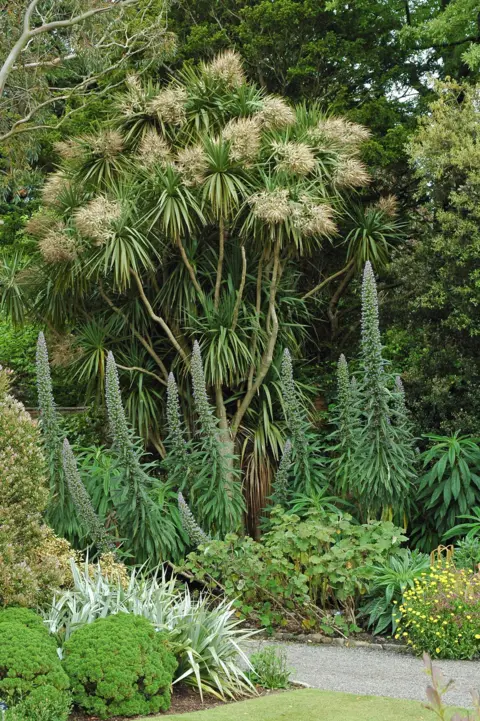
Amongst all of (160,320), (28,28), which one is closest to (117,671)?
(160,320)

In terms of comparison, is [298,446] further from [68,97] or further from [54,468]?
[68,97]

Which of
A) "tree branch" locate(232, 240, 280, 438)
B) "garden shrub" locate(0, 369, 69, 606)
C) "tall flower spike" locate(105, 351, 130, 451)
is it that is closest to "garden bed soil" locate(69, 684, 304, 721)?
"garden shrub" locate(0, 369, 69, 606)

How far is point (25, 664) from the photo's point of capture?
497cm

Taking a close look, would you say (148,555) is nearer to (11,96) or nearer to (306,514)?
(306,514)

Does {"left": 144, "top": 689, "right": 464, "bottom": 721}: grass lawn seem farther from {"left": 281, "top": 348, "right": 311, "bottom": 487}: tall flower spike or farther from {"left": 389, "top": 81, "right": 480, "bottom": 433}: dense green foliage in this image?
{"left": 389, "top": 81, "right": 480, "bottom": 433}: dense green foliage

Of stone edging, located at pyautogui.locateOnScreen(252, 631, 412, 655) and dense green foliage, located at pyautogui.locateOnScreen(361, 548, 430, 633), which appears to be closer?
stone edging, located at pyautogui.locateOnScreen(252, 631, 412, 655)

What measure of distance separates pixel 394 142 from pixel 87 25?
5511 millimetres

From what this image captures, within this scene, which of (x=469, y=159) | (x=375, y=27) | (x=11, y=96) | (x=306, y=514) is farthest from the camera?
(x=11, y=96)

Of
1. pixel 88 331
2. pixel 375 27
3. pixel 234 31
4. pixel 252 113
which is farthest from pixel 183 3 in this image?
pixel 88 331

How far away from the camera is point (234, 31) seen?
45.6 ft

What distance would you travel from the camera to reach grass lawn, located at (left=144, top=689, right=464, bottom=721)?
201 inches

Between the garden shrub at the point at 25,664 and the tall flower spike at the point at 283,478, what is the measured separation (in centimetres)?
440

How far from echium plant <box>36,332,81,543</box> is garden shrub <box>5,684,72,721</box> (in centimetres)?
358

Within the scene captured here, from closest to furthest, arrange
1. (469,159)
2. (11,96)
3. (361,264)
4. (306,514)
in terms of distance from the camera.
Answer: (306,514), (469,159), (361,264), (11,96)
